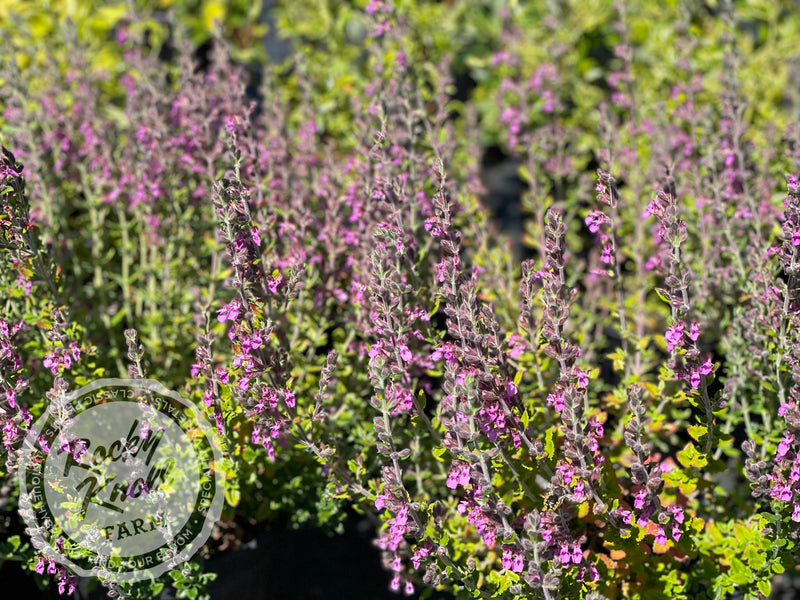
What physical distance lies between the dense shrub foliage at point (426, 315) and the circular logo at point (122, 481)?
2.5 inches

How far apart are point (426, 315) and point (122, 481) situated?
0.88 meters

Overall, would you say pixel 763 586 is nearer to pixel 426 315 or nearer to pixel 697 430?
pixel 697 430

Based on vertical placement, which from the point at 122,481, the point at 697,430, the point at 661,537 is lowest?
the point at 122,481

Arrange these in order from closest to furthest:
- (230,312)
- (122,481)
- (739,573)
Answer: (230,312), (739,573), (122,481)

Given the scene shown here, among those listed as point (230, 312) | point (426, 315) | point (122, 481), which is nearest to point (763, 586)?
point (426, 315)

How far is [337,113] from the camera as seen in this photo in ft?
11.6

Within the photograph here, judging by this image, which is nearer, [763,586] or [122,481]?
[763,586]

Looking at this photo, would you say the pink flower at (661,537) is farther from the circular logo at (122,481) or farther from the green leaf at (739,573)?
the circular logo at (122,481)

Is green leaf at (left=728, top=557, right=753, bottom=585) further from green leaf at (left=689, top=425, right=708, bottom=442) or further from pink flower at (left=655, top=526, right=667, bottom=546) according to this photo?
green leaf at (left=689, top=425, right=708, bottom=442)

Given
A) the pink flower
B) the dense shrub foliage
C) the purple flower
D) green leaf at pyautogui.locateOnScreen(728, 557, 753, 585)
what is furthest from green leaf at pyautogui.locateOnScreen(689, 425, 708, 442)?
the purple flower

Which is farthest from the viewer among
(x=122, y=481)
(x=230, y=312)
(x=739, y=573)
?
(x=122, y=481)

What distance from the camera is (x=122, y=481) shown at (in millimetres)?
2039

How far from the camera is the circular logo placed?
1.86 m

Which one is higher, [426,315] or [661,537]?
[426,315]
